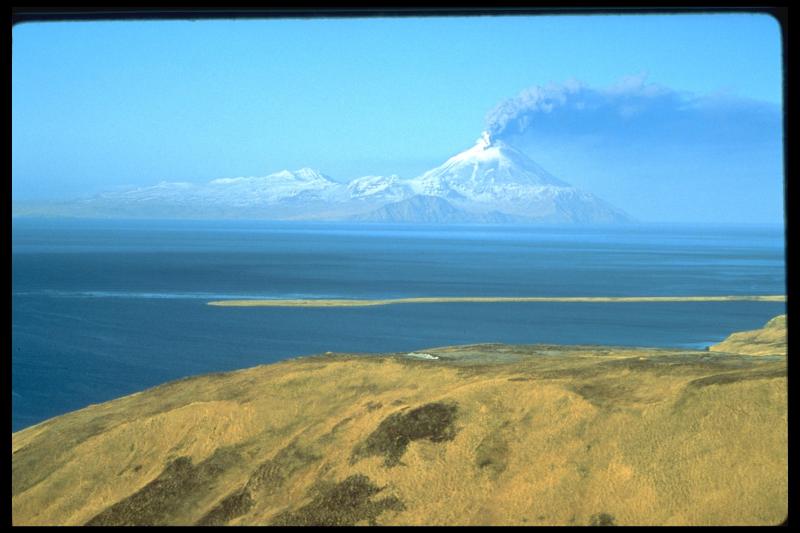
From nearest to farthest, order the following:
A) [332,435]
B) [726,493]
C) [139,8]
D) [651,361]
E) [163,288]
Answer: [139,8]
[726,493]
[332,435]
[651,361]
[163,288]

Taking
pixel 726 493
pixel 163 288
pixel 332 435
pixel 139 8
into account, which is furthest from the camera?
pixel 163 288

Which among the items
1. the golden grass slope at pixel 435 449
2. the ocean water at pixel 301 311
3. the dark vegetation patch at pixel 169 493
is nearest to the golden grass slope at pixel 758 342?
the ocean water at pixel 301 311

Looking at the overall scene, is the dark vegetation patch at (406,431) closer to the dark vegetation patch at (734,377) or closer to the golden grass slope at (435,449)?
the golden grass slope at (435,449)

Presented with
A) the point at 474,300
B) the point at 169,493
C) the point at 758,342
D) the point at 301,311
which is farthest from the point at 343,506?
the point at 474,300

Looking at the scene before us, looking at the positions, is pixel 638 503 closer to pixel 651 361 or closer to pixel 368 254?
pixel 651 361
